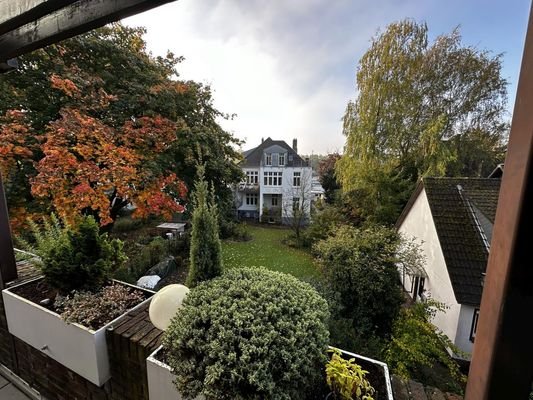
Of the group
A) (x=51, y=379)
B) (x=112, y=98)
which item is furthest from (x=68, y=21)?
(x=112, y=98)

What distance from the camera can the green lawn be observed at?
989 cm

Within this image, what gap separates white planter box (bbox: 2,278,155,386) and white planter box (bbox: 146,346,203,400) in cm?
56

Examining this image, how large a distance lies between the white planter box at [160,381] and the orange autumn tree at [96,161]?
333 centimetres

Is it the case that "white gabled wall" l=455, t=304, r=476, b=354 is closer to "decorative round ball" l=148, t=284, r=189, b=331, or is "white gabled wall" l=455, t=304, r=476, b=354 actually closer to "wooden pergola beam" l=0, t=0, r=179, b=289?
"decorative round ball" l=148, t=284, r=189, b=331

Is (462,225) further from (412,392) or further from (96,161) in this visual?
(96,161)

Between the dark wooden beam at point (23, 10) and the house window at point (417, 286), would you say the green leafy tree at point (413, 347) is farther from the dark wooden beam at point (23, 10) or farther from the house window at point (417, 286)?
the dark wooden beam at point (23, 10)

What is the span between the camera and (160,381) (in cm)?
144

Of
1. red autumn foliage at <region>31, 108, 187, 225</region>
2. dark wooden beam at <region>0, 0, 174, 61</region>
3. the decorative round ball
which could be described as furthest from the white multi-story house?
dark wooden beam at <region>0, 0, 174, 61</region>

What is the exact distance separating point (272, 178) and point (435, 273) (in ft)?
47.2

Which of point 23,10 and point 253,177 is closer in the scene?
point 23,10

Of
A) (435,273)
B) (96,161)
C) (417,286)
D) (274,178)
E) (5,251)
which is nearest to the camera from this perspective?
(5,251)

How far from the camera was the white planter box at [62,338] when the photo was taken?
175 cm

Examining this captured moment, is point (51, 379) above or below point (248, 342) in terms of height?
below

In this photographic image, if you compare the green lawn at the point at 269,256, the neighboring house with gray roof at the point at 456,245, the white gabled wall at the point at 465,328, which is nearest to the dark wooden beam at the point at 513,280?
the neighboring house with gray roof at the point at 456,245
